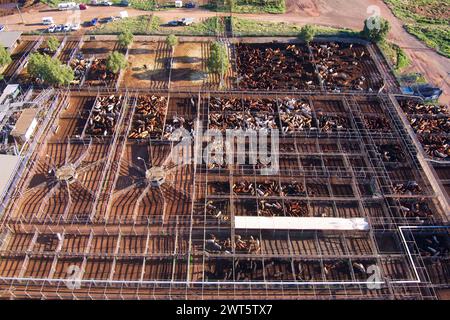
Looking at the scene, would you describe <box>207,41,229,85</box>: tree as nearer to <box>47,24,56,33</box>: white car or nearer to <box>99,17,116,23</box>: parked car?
<box>99,17,116,23</box>: parked car

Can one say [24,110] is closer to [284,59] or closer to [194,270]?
[194,270]

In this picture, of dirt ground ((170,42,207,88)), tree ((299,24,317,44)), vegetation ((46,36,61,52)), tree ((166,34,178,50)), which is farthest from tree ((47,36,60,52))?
tree ((299,24,317,44))

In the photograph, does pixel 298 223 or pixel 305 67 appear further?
pixel 305 67

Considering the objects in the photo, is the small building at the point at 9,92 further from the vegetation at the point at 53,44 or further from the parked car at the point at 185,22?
the parked car at the point at 185,22

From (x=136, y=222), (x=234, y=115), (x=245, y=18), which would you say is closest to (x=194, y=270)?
(x=136, y=222)

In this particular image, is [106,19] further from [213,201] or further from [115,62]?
[213,201]

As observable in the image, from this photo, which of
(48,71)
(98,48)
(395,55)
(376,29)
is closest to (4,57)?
(48,71)
